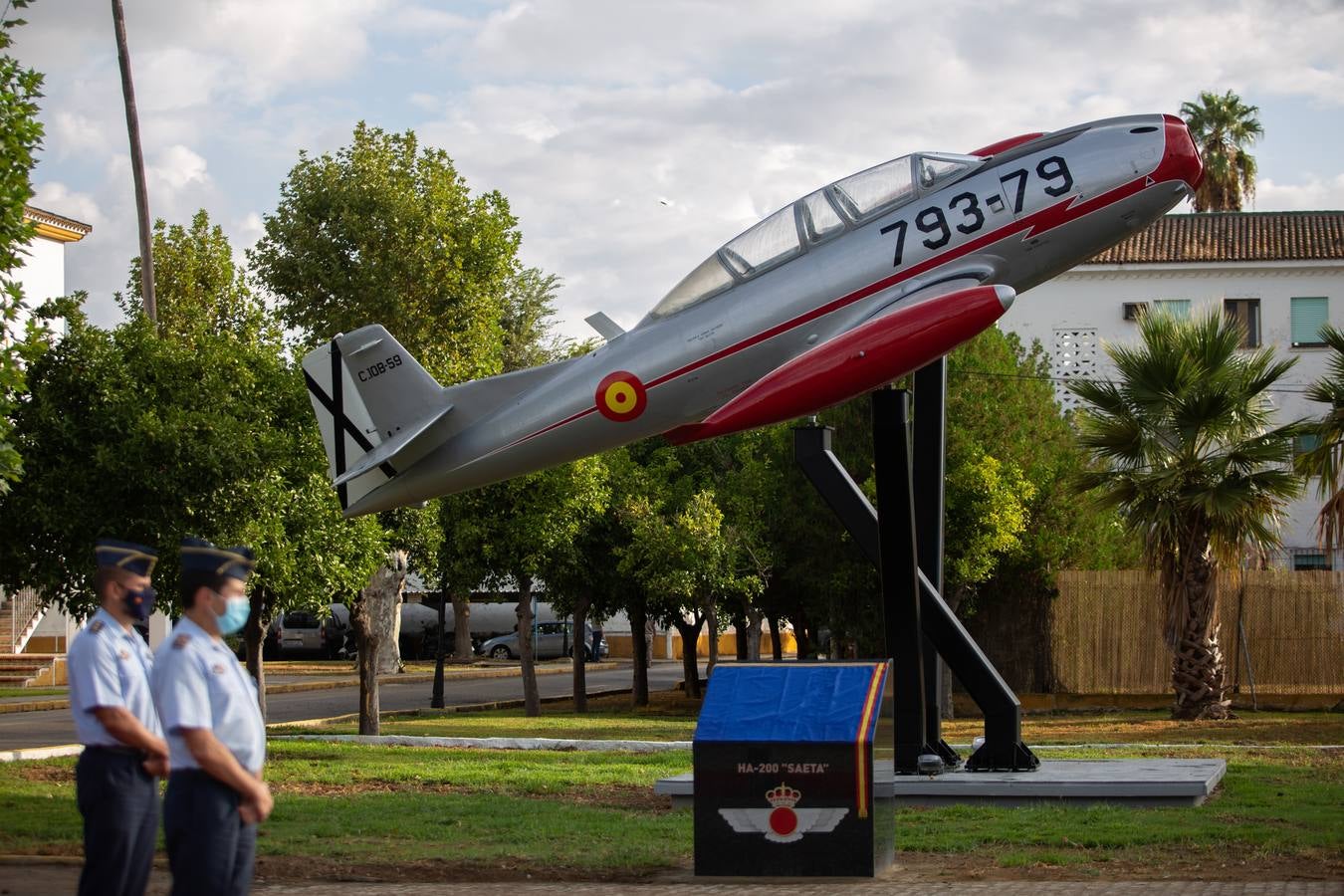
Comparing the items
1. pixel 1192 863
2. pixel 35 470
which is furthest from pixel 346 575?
pixel 1192 863

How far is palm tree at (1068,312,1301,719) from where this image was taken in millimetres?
24484

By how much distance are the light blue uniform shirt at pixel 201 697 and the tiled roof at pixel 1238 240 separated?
4136 centimetres

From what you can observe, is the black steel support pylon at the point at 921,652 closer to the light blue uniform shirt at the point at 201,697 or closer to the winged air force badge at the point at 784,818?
the winged air force badge at the point at 784,818

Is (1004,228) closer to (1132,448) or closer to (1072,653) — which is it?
(1132,448)

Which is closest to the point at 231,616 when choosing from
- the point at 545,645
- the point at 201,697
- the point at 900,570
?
the point at 201,697

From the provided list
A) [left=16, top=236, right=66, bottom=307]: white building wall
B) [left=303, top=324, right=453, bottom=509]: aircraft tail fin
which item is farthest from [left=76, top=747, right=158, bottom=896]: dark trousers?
[left=16, top=236, right=66, bottom=307]: white building wall

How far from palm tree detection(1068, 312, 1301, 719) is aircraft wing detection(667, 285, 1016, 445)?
13.2 metres

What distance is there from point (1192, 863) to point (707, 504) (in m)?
21.1

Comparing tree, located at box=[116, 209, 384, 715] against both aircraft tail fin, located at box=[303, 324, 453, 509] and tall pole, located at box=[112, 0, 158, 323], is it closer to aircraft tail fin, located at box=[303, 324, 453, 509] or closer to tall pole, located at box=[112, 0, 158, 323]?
aircraft tail fin, located at box=[303, 324, 453, 509]

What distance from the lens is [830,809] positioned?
1039 centimetres

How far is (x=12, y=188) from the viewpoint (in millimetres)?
13547

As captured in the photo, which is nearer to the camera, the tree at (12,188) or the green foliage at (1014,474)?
the tree at (12,188)

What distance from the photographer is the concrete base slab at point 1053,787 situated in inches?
543

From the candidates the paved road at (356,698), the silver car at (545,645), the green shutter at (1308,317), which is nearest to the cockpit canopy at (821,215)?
the paved road at (356,698)
